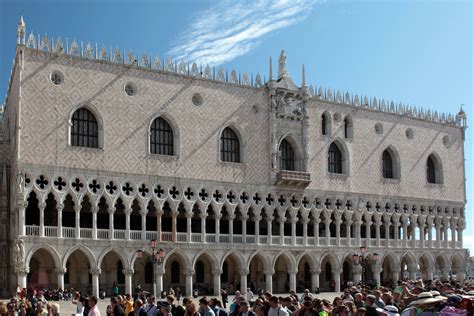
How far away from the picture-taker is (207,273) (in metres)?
33.6

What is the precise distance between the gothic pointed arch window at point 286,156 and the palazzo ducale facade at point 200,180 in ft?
0.27

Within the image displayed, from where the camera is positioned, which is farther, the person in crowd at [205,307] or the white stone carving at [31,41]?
the white stone carving at [31,41]

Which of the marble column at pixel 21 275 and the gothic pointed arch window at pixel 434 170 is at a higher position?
the gothic pointed arch window at pixel 434 170

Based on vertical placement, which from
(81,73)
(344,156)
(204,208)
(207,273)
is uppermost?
(81,73)

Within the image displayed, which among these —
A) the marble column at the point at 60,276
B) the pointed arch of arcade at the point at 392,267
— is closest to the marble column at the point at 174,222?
the marble column at the point at 60,276

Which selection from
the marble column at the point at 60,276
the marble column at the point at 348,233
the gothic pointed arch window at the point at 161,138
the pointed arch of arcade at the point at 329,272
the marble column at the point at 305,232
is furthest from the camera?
the marble column at the point at 348,233

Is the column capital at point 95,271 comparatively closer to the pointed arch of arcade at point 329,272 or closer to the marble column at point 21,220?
the marble column at point 21,220

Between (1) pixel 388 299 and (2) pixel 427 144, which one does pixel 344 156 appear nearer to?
(2) pixel 427 144

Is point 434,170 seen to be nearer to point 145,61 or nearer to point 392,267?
point 392,267

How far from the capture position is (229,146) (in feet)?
109

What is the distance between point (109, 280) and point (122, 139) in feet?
21.0

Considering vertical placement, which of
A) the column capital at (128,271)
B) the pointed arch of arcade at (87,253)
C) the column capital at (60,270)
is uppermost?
the pointed arch of arcade at (87,253)

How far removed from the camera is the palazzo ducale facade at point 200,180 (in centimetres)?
2802

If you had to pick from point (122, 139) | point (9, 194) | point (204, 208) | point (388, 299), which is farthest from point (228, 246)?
point (388, 299)
